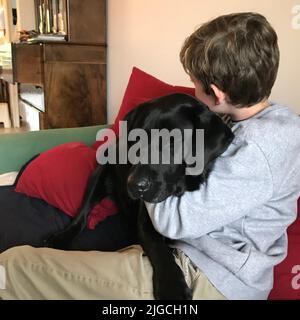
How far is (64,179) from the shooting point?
55.4 inches

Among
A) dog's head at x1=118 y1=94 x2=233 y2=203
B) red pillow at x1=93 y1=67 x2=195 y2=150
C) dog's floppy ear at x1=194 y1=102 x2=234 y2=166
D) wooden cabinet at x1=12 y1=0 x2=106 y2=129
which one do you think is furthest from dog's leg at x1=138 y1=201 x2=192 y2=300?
wooden cabinet at x1=12 y1=0 x2=106 y2=129

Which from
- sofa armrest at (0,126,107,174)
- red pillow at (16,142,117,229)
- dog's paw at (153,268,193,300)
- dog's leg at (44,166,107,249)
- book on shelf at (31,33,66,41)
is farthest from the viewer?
book on shelf at (31,33,66,41)

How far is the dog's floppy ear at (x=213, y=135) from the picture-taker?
2.85 ft

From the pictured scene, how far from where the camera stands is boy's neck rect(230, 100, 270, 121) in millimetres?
964

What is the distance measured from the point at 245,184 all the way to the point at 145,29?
1780 millimetres

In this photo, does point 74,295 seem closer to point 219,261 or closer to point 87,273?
point 87,273

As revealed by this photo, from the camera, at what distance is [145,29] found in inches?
92.7

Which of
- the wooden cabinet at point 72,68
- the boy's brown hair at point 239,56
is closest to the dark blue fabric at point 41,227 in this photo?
the boy's brown hair at point 239,56

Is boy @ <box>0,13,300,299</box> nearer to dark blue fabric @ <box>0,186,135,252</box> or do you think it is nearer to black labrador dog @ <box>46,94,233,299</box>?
black labrador dog @ <box>46,94,233,299</box>

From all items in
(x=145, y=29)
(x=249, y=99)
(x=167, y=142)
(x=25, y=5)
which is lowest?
(x=167, y=142)

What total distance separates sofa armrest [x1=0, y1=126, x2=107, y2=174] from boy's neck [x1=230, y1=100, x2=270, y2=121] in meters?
1.02

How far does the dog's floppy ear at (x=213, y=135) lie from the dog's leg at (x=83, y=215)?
0.52m

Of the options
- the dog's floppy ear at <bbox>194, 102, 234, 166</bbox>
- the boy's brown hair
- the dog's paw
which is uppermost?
the boy's brown hair

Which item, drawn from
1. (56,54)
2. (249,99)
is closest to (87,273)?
(249,99)
